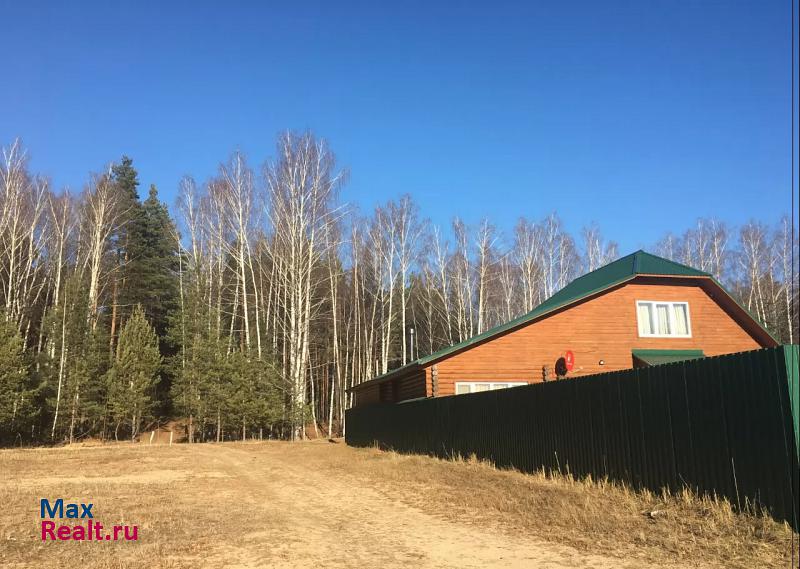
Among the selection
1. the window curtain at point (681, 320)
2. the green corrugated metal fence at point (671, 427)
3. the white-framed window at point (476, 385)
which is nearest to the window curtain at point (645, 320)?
the window curtain at point (681, 320)

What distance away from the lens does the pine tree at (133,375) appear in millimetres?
31453

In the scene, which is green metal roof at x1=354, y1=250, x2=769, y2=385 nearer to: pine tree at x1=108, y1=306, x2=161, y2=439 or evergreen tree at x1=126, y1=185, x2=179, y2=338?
pine tree at x1=108, y1=306, x2=161, y2=439

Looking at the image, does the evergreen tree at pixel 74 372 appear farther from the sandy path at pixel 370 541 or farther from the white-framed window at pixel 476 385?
the sandy path at pixel 370 541

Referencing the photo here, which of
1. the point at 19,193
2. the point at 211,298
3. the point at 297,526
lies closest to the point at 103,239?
the point at 19,193

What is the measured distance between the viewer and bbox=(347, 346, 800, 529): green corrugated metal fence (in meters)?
6.88

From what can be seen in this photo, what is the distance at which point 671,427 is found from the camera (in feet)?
28.5

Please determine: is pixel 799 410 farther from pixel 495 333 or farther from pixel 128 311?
pixel 128 311

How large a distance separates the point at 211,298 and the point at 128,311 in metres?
6.04

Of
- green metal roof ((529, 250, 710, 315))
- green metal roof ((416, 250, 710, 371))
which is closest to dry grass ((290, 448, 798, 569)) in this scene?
green metal roof ((416, 250, 710, 371))

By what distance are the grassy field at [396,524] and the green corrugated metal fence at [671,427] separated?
38cm

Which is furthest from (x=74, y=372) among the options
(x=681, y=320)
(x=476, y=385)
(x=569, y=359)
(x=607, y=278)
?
(x=681, y=320)

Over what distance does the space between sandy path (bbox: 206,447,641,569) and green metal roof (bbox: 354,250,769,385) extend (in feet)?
30.9

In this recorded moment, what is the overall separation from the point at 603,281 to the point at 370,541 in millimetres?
17546

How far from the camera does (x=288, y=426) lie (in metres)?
33.0
